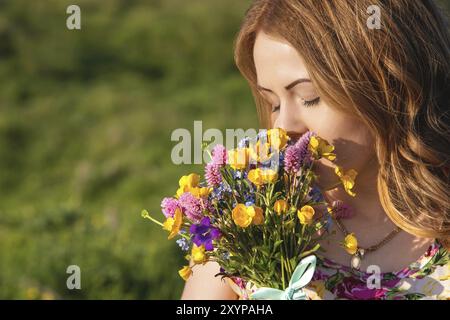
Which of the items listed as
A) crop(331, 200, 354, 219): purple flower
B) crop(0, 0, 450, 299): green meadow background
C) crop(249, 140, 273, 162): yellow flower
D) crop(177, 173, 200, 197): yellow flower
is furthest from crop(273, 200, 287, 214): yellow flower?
crop(0, 0, 450, 299): green meadow background

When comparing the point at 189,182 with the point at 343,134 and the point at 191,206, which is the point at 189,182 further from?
the point at 343,134

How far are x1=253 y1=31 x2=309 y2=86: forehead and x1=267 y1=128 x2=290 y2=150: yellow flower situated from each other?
0.26 m

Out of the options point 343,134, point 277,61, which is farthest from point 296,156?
point 277,61

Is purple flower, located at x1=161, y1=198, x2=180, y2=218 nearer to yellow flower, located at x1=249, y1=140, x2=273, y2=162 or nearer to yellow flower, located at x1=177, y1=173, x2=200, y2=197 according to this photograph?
yellow flower, located at x1=177, y1=173, x2=200, y2=197

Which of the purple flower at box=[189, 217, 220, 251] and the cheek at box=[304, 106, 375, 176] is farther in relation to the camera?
the cheek at box=[304, 106, 375, 176]

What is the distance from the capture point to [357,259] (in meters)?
2.26

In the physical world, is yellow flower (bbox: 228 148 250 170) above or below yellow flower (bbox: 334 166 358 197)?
above

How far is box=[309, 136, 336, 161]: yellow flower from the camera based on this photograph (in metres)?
1.97

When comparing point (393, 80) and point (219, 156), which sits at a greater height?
point (393, 80)

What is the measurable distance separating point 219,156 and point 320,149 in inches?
10.4

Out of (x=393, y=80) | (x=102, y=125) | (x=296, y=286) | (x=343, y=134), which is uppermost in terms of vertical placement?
(x=102, y=125)

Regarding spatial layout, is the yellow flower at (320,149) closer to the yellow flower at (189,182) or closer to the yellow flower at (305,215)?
the yellow flower at (305,215)

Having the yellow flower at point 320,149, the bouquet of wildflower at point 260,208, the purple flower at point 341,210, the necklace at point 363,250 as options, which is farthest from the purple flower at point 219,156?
the necklace at point 363,250

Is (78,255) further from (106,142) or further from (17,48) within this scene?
(17,48)
